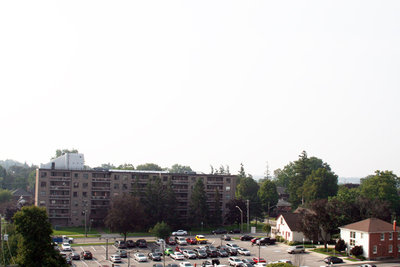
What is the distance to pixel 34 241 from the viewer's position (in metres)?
47.1

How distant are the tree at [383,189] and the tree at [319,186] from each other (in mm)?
14247

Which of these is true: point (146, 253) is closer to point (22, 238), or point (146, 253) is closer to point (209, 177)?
point (22, 238)

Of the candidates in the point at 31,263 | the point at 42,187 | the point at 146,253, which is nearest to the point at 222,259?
the point at 146,253

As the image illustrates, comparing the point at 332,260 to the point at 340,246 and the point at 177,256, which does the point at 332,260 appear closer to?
the point at 340,246

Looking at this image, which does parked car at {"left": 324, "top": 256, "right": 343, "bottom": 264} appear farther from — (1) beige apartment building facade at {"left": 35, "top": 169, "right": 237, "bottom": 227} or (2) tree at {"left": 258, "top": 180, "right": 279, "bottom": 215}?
(2) tree at {"left": 258, "top": 180, "right": 279, "bottom": 215}

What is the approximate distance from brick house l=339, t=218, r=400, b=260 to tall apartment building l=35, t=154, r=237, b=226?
1835 inches

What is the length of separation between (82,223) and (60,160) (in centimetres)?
1769

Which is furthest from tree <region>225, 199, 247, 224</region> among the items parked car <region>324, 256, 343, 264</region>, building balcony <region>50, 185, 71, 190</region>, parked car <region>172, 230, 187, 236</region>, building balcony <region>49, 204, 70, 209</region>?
parked car <region>324, 256, 343, 264</region>

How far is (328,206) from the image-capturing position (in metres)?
80.6

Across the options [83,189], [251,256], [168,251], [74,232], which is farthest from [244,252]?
[83,189]

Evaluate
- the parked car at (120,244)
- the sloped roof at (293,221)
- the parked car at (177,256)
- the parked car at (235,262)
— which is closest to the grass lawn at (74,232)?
the parked car at (120,244)

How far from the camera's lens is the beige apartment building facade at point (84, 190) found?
4279 inches

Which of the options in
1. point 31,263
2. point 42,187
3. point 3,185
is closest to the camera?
point 31,263

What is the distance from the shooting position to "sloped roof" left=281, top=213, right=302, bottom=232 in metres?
85.3
